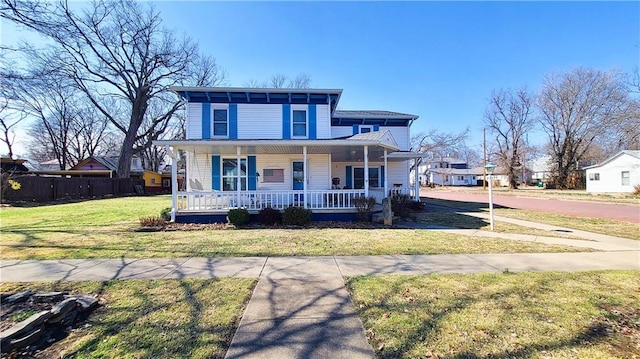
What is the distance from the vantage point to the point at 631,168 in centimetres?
2728

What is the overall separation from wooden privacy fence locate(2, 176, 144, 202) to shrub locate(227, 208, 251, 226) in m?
17.7

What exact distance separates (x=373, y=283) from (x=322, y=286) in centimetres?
83

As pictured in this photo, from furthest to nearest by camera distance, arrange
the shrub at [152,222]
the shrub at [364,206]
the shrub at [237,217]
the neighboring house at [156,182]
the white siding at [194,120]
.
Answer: the neighboring house at [156,182], the white siding at [194,120], the shrub at [364,206], the shrub at [237,217], the shrub at [152,222]

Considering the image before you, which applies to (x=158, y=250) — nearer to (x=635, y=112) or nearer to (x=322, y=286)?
(x=322, y=286)

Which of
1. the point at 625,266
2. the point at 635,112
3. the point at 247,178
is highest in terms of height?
the point at 635,112

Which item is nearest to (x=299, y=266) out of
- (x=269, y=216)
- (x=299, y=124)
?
(x=269, y=216)

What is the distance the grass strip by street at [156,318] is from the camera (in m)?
2.69

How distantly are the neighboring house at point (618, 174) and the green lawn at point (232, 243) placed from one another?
107ft

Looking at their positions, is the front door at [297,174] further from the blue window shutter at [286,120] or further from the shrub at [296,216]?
the shrub at [296,216]

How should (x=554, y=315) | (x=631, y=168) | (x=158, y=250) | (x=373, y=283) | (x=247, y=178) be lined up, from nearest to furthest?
(x=554, y=315), (x=373, y=283), (x=158, y=250), (x=247, y=178), (x=631, y=168)

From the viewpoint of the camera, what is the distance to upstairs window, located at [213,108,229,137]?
1362 cm

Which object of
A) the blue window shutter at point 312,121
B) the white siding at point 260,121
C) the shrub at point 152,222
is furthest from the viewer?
the blue window shutter at point 312,121

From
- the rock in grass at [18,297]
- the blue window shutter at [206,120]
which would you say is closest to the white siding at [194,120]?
the blue window shutter at [206,120]

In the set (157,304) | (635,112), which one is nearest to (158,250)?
(157,304)
